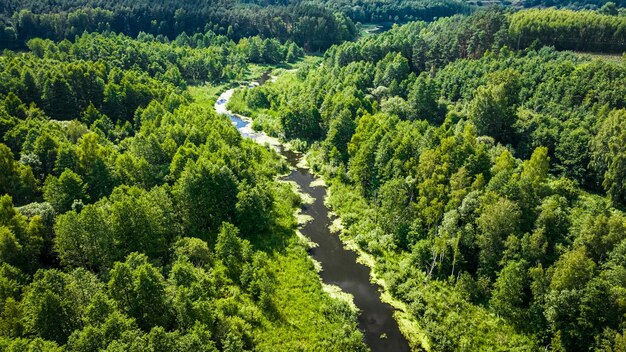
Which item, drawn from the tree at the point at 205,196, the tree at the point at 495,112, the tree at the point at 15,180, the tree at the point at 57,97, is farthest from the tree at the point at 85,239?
the tree at the point at 495,112

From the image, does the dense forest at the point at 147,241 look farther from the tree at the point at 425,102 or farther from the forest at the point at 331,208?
the tree at the point at 425,102

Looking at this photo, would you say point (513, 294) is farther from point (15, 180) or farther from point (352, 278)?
point (15, 180)

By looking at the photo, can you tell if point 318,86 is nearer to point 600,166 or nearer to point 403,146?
point 403,146

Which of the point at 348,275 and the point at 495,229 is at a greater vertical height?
the point at 495,229

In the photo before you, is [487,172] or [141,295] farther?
[487,172]

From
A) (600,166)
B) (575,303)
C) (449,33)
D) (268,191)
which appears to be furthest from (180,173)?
(449,33)

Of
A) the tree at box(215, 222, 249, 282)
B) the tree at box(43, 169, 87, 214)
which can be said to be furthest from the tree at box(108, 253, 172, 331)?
the tree at box(43, 169, 87, 214)

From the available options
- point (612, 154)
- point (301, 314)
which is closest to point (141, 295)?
point (301, 314)
